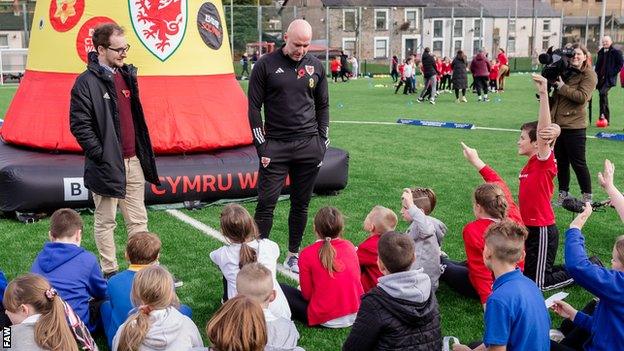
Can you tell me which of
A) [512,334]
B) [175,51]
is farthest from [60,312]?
[175,51]

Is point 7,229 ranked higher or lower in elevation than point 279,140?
lower

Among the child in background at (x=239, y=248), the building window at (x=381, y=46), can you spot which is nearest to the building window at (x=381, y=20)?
the building window at (x=381, y=46)

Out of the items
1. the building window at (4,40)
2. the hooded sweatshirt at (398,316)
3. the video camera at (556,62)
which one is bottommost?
the hooded sweatshirt at (398,316)

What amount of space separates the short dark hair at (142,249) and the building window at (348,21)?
54412 millimetres

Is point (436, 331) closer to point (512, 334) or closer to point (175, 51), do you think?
point (512, 334)

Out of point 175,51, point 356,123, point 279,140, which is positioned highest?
point 175,51

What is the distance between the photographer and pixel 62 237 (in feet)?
15.7

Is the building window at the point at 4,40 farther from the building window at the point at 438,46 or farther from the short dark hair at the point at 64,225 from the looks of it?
the short dark hair at the point at 64,225

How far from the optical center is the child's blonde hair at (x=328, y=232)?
16.3 ft

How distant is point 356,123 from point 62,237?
43.5ft

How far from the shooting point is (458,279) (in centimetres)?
579

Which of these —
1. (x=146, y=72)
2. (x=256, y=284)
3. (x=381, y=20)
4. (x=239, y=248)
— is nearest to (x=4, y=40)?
(x=381, y=20)

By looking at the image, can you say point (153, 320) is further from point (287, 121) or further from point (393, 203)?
point (393, 203)

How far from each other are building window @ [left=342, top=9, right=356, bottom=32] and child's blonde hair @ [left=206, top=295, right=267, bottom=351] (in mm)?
55811
